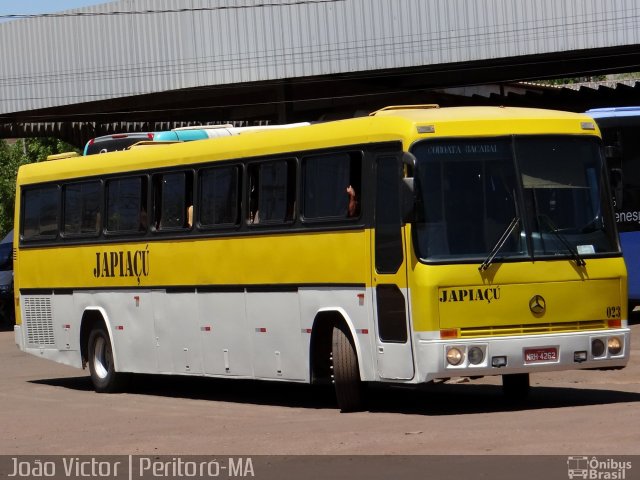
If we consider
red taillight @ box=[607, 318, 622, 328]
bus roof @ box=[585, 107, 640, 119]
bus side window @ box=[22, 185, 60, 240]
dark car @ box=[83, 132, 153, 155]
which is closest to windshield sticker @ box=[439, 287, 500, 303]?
red taillight @ box=[607, 318, 622, 328]

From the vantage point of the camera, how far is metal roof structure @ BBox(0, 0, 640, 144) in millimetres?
29359

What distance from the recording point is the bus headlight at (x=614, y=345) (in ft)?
44.8

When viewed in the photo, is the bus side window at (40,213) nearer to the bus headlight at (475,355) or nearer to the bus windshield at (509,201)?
the bus windshield at (509,201)

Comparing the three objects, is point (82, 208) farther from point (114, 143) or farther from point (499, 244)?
point (499, 244)

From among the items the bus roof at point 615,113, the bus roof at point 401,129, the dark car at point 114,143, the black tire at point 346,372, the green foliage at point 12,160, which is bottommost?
the green foliage at point 12,160

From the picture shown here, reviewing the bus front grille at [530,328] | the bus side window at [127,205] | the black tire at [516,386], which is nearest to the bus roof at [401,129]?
the bus side window at [127,205]

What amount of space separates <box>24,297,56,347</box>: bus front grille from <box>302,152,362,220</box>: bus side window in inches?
252

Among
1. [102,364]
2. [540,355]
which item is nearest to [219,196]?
[102,364]

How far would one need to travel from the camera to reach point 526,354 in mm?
13266

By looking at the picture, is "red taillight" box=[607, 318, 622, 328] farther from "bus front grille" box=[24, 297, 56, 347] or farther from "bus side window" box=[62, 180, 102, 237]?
"bus front grille" box=[24, 297, 56, 347]

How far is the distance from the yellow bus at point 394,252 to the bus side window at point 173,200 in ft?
0.10

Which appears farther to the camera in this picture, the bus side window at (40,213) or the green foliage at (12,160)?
the green foliage at (12,160)

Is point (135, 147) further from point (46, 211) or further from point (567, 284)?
point (567, 284)

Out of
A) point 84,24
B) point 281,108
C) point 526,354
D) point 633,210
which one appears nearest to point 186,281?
point 526,354
